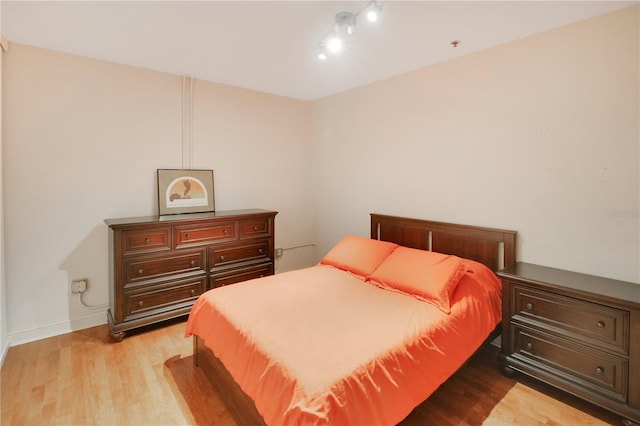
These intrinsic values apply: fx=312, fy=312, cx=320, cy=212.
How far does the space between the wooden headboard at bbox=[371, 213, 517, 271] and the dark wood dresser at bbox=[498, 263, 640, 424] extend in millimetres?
294

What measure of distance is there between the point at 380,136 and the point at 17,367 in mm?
3594

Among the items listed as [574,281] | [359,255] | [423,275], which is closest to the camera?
[574,281]

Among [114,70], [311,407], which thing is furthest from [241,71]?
[311,407]

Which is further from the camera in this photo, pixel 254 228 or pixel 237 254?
pixel 254 228

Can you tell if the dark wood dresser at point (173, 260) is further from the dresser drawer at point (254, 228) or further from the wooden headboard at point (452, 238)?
the wooden headboard at point (452, 238)

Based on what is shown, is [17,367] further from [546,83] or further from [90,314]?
[546,83]

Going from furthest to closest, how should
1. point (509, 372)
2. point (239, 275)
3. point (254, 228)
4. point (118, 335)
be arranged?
1. point (254, 228)
2. point (239, 275)
3. point (118, 335)
4. point (509, 372)

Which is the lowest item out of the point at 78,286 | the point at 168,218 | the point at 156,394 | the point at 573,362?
the point at 156,394

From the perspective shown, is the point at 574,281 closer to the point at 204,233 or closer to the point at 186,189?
the point at 204,233

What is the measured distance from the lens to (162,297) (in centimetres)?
277

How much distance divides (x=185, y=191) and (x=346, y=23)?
221 cm

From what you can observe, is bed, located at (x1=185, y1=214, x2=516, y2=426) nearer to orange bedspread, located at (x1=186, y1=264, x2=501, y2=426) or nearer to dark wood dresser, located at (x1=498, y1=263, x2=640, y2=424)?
orange bedspread, located at (x1=186, y1=264, x2=501, y2=426)

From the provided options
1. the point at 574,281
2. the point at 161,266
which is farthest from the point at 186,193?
the point at 574,281

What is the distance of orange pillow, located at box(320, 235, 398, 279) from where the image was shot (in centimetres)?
268
